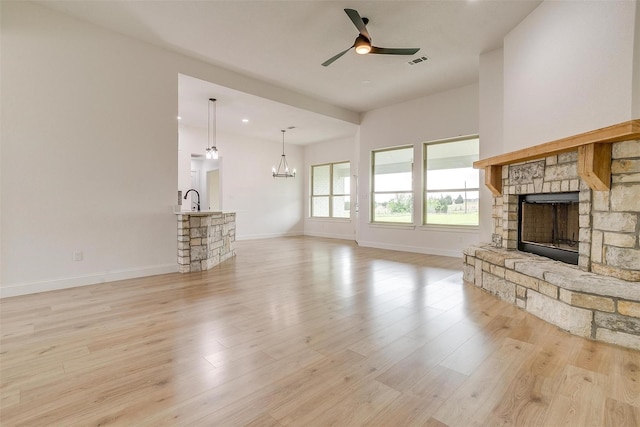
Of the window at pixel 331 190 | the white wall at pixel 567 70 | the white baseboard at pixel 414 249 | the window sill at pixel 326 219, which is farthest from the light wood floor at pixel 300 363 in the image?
the window at pixel 331 190

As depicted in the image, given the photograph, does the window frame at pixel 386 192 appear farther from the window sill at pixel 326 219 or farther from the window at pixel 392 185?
the window sill at pixel 326 219

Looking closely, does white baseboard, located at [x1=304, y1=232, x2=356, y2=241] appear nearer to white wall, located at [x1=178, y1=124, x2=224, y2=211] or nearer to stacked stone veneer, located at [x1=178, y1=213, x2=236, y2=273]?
white wall, located at [x1=178, y1=124, x2=224, y2=211]

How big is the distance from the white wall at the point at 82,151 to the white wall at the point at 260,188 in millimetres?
4122

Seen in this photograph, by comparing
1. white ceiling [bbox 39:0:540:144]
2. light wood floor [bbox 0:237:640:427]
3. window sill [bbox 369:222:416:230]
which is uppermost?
white ceiling [bbox 39:0:540:144]

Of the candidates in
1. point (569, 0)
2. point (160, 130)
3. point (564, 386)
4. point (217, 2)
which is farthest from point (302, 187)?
point (564, 386)

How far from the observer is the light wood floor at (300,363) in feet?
4.78

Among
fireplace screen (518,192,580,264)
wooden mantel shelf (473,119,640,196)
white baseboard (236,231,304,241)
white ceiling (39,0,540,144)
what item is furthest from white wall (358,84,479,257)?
wooden mantel shelf (473,119,640,196)

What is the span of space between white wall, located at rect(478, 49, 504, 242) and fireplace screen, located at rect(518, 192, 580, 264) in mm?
840

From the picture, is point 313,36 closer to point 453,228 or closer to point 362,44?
point 362,44

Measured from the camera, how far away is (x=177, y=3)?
3457mm

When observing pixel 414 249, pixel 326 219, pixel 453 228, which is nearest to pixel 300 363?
pixel 453 228

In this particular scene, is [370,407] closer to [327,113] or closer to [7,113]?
[7,113]

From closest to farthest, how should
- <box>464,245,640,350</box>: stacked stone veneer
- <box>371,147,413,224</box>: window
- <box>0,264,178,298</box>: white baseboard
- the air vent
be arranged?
<box>464,245,640,350</box>: stacked stone veneer
<box>0,264,178,298</box>: white baseboard
the air vent
<box>371,147,413,224</box>: window

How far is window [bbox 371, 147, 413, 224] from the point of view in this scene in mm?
7043
